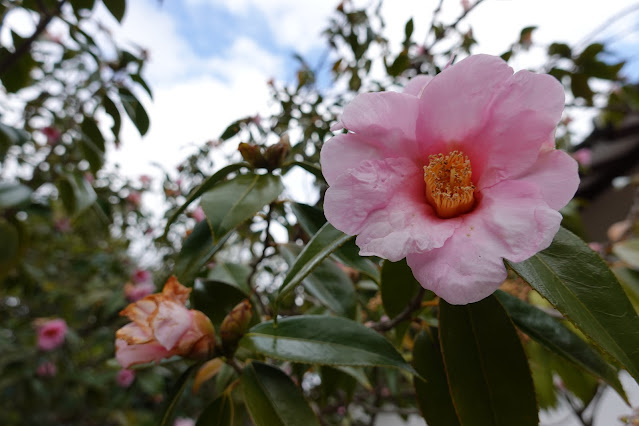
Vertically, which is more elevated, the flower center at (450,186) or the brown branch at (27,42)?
the brown branch at (27,42)

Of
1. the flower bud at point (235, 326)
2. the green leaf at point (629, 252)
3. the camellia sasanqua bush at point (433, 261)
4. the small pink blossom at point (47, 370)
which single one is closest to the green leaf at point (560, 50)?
the green leaf at point (629, 252)

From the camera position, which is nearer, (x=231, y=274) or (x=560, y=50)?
(x=231, y=274)

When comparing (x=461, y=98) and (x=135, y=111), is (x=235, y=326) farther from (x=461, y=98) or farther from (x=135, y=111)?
(x=135, y=111)

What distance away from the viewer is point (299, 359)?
467 millimetres

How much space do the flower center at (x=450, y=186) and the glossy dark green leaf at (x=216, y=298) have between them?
1.23 ft

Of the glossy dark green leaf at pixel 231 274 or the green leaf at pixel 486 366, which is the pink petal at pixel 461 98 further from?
the glossy dark green leaf at pixel 231 274

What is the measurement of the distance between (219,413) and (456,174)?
1.51ft

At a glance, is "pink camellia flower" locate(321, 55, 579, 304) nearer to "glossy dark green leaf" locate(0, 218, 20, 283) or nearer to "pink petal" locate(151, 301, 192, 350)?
"pink petal" locate(151, 301, 192, 350)

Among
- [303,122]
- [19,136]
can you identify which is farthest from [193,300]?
[19,136]

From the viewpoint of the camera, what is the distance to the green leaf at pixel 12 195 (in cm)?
108

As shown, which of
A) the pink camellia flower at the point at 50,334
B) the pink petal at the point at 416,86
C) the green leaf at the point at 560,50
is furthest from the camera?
the pink camellia flower at the point at 50,334

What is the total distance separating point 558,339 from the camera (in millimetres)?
515

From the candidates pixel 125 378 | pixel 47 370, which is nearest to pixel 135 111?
pixel 125 378

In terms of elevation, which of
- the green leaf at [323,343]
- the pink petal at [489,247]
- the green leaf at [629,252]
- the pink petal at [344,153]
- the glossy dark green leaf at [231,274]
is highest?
the pink petal at [344,153]
